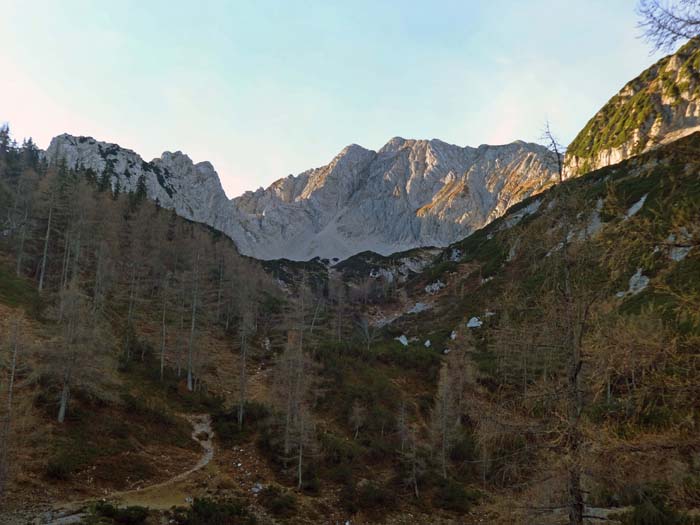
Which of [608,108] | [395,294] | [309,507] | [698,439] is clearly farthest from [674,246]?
[608,108]

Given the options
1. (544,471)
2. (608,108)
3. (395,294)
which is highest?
(608,108)

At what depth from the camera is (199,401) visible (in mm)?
39844

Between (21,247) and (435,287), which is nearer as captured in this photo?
(21,247)

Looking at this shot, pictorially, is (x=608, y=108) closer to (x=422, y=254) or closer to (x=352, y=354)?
(x=422, y=254)

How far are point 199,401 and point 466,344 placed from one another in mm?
28069

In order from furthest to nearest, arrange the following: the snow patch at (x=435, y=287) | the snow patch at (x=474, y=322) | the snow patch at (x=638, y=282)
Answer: the snow patch at (x=435, y=287) → the snow patch at (x=474, y=322) → the snow patch at (x=638, y=282)

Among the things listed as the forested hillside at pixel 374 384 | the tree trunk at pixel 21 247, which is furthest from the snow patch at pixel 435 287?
the tree trunk at pixel 21 247

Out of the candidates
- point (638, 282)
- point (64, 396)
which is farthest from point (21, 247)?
point (638, 282)

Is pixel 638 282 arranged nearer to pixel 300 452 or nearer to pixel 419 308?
pixel 300 452

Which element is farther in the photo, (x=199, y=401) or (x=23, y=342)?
(x=199, y=401)

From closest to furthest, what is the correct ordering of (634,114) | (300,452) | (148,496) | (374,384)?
(148,496)
(300,452)
(374,384)
(634,114)

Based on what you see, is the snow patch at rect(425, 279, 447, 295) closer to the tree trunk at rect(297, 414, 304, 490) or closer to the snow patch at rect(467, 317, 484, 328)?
the snow patch at rect(467, 317, 484, 328)

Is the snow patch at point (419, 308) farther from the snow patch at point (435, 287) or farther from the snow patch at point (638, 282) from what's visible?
the snow patch at point (638, 282)

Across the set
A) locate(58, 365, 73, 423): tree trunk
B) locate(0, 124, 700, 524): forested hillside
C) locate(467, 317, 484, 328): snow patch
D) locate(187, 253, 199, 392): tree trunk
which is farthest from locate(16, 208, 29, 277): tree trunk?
locate(467, 317, 484, 328): snow patch
